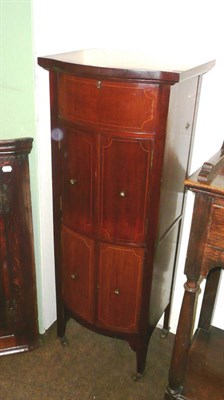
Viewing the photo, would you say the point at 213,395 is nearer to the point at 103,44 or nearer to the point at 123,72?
the point at 123,72

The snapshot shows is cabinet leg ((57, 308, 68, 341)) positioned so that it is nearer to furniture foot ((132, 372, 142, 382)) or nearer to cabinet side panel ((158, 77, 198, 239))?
furniture foot ((132, 372, 142, 382))

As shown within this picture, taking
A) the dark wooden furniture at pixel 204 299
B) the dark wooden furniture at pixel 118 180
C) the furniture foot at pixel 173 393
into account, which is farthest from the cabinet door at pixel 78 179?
the furniture foot at pixel 173 393

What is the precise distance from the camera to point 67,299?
6.52 feet

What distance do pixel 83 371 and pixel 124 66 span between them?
155cm

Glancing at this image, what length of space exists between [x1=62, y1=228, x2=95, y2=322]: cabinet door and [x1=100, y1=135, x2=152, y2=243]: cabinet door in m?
0.16

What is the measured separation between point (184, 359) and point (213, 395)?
0.67 feet

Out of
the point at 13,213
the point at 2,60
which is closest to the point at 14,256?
the point at 13,213

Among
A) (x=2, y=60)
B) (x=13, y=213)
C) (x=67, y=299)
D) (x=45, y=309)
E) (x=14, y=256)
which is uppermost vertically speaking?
(x=2, y=60)

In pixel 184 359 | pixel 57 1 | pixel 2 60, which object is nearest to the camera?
pixel 184 359

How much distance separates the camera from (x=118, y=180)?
156cm

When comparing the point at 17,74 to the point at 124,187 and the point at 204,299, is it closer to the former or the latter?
the point at 124,187

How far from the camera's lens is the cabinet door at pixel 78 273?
70.0 inches

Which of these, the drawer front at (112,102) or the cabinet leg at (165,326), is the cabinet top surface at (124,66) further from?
the cabinet leg at (165,326)

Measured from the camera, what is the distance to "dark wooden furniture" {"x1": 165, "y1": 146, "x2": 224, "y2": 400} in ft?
4.09
